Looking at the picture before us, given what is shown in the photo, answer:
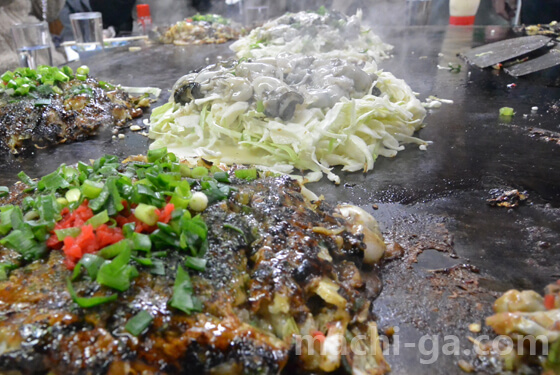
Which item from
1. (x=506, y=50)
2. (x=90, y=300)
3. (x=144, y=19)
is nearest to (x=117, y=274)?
(x=90, y=300)

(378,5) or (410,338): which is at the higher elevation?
(378,5)

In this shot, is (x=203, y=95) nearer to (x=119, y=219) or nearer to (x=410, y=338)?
(x=119, y=219)

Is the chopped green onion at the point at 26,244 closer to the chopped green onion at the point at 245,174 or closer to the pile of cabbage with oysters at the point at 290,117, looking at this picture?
the chopped green onion at the point at 245,174

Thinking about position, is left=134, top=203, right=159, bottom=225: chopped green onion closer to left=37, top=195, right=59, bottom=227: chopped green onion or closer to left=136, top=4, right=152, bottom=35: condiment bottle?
left=37, top=195, right=59, bottom=227: chopped green onion

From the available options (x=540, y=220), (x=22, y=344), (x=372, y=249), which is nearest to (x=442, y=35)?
(x=540, y=220)

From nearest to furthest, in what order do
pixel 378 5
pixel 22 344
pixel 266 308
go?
pixel 22 344 < pixel 266 308 < pixel 378 5
